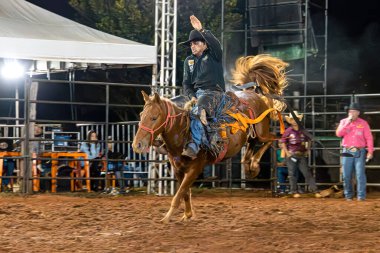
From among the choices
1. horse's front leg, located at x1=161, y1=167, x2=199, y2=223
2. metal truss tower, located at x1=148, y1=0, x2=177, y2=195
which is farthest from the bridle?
metal truss tower, located at x1=148, y1=0, x2=177, y2=195

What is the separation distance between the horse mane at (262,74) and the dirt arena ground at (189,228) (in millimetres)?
1816

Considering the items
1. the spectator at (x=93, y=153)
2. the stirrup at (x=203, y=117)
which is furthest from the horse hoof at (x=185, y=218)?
→ the spectator at (x=93, y=153)

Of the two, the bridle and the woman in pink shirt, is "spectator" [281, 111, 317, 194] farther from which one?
the bridle

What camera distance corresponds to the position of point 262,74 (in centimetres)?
1098

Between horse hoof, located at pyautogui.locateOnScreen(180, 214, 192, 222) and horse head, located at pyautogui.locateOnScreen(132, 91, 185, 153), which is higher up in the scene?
horse head, located at pyautogui.locateOnScreen(132, 91, 185, 153)

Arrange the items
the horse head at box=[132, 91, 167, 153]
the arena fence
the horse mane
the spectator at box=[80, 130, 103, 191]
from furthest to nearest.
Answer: the spectator at box=[80, 130, 103, 191] → the arena fence → the horse mane → the horse head at box=[132, 91, 167, 153]

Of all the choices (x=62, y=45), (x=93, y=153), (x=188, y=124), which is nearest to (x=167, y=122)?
(x=188, y=124)

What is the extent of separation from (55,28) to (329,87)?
8.27 m

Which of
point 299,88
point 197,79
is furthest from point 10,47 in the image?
point 299,88

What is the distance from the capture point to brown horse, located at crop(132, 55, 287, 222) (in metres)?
8.32

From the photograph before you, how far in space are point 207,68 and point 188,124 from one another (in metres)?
0.83

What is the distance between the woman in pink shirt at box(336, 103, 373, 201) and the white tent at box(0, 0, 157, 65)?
387 centimetres

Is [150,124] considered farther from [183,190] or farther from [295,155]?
[295,155]

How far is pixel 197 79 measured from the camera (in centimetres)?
937
